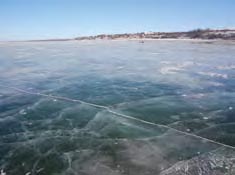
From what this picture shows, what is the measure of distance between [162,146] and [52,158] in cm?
232

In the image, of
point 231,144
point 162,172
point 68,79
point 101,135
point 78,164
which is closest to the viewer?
point 162,172

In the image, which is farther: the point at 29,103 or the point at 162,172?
A: the point at 29,103

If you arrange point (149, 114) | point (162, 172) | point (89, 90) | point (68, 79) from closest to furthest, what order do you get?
point (162, 172), point (149, 114), point (89, 90), point (68, 79)

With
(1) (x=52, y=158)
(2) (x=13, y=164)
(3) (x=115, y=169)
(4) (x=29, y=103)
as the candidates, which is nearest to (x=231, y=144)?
(3) (x=115, y=169)

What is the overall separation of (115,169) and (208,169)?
5.47ft

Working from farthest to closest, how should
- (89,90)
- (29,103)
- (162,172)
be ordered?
1. (89,90)
2. (29,103)
3. (162,172)

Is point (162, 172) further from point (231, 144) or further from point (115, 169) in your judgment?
point (231, 144)

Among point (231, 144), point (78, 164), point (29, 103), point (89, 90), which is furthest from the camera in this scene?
point (89, 90)

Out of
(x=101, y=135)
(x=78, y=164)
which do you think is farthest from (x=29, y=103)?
(x=78, y=164)

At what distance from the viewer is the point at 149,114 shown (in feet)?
28.1

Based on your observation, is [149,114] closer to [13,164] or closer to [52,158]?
[52,158]

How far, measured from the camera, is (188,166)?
210 inches

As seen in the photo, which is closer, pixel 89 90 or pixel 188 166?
pixel 188 166

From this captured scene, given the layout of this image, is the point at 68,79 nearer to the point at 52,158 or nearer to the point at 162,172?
the point at 52,158
